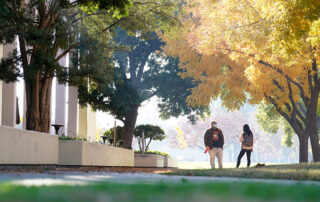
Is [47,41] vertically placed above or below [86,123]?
above

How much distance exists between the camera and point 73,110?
2873cm

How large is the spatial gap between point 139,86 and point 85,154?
1521 centimetres

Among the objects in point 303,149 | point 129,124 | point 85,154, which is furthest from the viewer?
point 129,124

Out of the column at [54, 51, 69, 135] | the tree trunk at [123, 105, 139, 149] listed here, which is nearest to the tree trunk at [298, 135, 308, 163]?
the tree trunk at [123, 105, 139, 149]

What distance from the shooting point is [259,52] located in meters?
20.8

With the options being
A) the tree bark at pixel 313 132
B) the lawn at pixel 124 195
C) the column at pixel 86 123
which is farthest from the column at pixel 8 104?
the lawn at pixel 124 195

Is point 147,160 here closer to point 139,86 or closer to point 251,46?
point 139,86

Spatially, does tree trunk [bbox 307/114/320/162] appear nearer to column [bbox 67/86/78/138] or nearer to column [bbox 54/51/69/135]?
column [bbox 67/86/78/138]

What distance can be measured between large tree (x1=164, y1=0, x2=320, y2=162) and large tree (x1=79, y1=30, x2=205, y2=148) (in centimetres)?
366

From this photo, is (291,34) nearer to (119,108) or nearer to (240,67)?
(240,67)

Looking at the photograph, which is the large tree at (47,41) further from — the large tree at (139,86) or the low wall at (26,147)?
the large tree at (139,86)

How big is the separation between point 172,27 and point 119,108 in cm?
808

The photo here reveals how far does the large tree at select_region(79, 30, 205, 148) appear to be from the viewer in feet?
90.1

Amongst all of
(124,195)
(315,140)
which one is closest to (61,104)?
(315,140)
